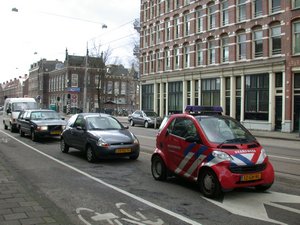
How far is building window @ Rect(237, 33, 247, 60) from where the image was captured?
3378cm

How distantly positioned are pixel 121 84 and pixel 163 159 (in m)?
89.0

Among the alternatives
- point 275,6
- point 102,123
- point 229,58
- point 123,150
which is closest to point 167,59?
point 229,58

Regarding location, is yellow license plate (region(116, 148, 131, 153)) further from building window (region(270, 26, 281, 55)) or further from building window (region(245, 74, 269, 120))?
building window (region(270, 26, 281, 55))

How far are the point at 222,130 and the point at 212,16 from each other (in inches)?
1251

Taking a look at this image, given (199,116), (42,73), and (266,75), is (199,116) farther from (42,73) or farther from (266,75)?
(42,73)

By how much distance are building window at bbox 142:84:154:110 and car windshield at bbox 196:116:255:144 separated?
40.4 meters

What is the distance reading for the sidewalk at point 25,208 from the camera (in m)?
5.65

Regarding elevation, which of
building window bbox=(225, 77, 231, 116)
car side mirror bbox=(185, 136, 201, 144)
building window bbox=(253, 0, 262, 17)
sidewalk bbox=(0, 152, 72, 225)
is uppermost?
building window bbox=(253, 0, 262, 17)

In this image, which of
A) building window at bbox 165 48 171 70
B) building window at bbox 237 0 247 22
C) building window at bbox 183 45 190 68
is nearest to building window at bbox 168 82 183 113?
building window at bbox 165 48 171 70

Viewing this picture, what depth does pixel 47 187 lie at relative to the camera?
8406 mm

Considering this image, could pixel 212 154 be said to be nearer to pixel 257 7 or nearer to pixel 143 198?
pixel 143 198

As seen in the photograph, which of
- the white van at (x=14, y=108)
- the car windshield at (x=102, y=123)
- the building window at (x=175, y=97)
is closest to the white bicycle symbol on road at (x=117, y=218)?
the car windshield at (x=102, y=123)

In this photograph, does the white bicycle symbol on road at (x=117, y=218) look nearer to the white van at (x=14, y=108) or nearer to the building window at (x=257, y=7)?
the white van at (x=14, y=108)

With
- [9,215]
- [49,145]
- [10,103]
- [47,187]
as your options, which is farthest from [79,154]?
[10,103]
